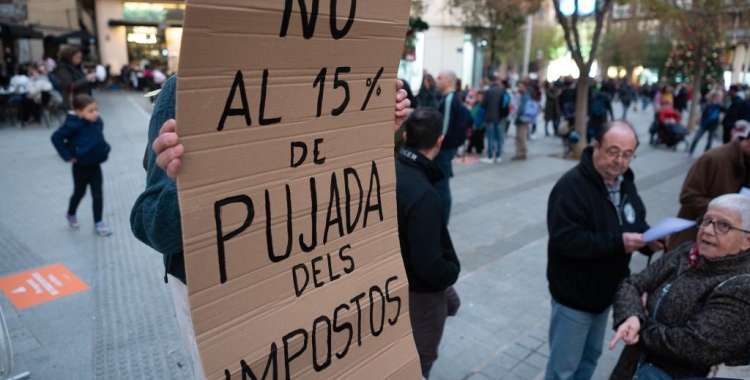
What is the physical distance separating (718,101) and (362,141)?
1331 centimetres

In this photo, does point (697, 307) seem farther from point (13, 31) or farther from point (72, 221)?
point (13, 31)

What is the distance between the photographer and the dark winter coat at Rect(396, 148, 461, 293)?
7.73 ft

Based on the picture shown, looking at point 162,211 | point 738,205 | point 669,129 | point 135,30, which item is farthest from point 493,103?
point 135,30

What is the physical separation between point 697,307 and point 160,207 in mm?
2081

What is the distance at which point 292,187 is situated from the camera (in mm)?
1215

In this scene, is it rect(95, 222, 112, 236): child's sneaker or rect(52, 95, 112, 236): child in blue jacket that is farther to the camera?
rect(95, 222, 112, 236): child's sneaker

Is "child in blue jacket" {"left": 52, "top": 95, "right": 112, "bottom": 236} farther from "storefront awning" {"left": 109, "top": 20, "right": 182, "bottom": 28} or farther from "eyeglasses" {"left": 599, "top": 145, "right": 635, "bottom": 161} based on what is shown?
"storefront awning" {"left": 109, "top": 20, "right": 182, "bottom": 28}

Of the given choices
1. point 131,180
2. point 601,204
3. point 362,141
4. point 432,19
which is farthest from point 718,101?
point 432,19

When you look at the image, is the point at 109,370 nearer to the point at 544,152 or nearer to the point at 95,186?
the point at 95,186

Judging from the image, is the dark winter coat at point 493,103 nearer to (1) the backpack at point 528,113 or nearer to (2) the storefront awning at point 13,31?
(1) the backpack at point 528,113

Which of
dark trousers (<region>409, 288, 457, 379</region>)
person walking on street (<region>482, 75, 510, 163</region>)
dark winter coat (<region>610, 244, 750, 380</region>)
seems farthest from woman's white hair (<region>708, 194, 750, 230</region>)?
person walking on street (<region>482, 75, 510, 163</region>)

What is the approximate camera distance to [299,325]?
129 centimetres

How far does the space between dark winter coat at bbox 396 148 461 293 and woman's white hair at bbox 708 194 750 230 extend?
1166 millimetres

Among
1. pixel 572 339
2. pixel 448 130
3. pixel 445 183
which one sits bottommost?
pixel 572 339
